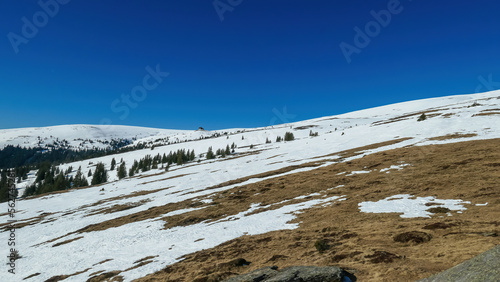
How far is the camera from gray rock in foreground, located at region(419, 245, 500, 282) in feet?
15.5

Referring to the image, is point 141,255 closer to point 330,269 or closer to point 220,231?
point 220,231

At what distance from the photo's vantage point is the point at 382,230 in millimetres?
12719

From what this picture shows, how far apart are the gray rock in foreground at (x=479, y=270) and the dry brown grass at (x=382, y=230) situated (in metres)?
2.34

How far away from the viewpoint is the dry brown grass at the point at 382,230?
29.7 feet

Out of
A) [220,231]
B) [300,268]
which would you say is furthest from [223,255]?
[300,268]

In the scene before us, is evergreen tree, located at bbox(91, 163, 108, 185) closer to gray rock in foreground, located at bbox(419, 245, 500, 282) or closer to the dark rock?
the dark rock

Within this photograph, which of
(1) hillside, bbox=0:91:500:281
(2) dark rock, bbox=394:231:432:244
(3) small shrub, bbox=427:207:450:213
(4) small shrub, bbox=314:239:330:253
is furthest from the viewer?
(3) small shrub, bbox=427:207:450:213

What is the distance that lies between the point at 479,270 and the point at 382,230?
830 centimetres

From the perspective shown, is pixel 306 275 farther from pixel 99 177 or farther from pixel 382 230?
pixel 99 177

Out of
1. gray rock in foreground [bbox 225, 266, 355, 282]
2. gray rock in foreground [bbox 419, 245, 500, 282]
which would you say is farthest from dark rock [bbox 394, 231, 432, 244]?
gray rock in foreground [bbox 419, 245, 500, 282]

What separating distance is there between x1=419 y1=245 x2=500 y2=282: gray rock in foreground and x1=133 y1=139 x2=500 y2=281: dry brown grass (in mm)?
2336

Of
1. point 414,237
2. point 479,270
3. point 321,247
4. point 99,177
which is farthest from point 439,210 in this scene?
point 99,177

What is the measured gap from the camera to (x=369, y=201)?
19.0m

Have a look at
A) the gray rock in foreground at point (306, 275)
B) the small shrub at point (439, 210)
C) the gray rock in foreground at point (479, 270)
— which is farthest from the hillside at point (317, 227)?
the gray rock in foreground at point (479, 270)
